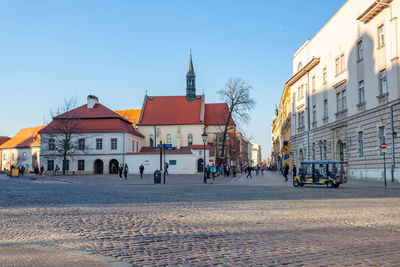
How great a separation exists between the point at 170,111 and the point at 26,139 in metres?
40.4

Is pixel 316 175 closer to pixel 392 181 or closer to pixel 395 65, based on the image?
pixel 392 181

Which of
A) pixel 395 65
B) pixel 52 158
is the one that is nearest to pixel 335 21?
pixel 395 65

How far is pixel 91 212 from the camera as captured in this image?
12.3m

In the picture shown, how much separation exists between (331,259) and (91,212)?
329 inches

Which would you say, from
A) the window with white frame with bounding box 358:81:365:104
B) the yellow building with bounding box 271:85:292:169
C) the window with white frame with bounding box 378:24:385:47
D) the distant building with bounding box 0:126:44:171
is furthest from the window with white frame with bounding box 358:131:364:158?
the distant building with bounding box 0:126:44:171

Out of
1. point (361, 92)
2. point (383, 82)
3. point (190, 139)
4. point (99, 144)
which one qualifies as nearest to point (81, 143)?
point (99, 144)

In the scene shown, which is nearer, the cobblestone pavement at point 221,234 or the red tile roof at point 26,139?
the cobblestone pavement at point 221,234

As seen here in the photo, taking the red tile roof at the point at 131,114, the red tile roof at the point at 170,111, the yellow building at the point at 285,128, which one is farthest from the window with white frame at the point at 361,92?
the red tile roof at the point at 131,114

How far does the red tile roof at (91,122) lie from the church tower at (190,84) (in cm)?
1512

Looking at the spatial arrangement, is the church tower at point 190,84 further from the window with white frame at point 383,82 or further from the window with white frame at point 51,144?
the window with white frame at point 383,82

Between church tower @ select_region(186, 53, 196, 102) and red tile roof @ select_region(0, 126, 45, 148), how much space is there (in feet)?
125

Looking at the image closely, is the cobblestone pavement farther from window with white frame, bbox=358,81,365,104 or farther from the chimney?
the chimney

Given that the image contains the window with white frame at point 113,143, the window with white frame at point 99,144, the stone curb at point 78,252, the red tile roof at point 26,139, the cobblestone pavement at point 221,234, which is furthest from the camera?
the red tile roof at point 26,139

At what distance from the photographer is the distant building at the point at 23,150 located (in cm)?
9806
